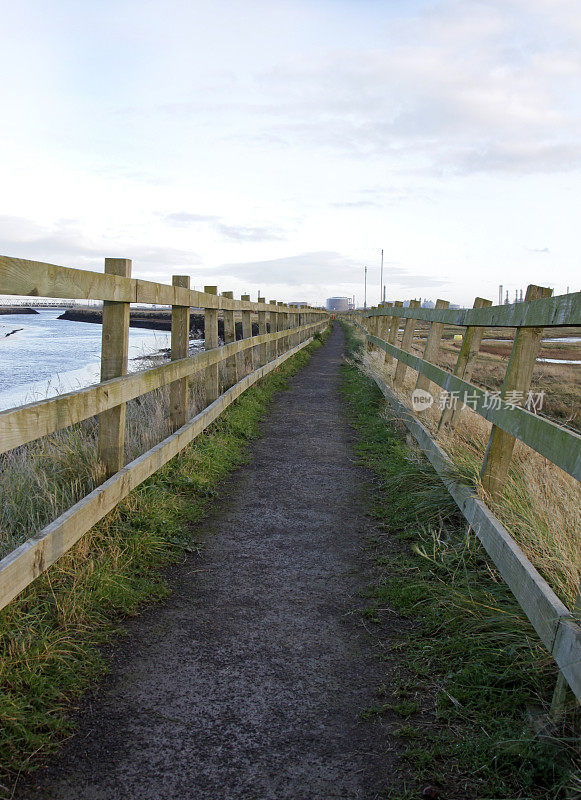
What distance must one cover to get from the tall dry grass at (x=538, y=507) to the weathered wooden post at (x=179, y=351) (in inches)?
88.9

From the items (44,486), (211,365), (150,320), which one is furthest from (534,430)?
(150,320)

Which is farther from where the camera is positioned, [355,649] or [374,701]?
[355,649]

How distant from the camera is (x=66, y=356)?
761 inches

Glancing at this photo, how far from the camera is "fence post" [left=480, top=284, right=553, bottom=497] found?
3332 millimetres

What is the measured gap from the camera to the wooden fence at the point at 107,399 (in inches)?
105

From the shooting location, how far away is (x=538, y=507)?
337 cm

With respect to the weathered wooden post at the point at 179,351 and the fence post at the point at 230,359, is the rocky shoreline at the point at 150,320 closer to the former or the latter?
the fence post at the point at 230,359

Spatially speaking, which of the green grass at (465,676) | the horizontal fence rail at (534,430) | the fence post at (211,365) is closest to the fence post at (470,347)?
the horizontal fence rail at (534,430)

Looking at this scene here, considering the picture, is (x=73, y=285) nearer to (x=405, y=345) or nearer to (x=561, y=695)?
(x=561, y=695)

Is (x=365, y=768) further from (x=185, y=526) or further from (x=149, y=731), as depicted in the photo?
(x=185, y=526)

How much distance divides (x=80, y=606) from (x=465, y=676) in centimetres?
182

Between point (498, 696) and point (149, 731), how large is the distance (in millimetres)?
1369

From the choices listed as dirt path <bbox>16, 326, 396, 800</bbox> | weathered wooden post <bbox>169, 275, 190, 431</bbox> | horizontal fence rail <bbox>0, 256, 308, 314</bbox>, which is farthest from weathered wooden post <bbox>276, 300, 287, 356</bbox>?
dirt path <bbox>16, 326, 396, 800</bbox>

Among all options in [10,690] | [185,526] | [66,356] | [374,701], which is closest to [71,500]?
[185,526]
